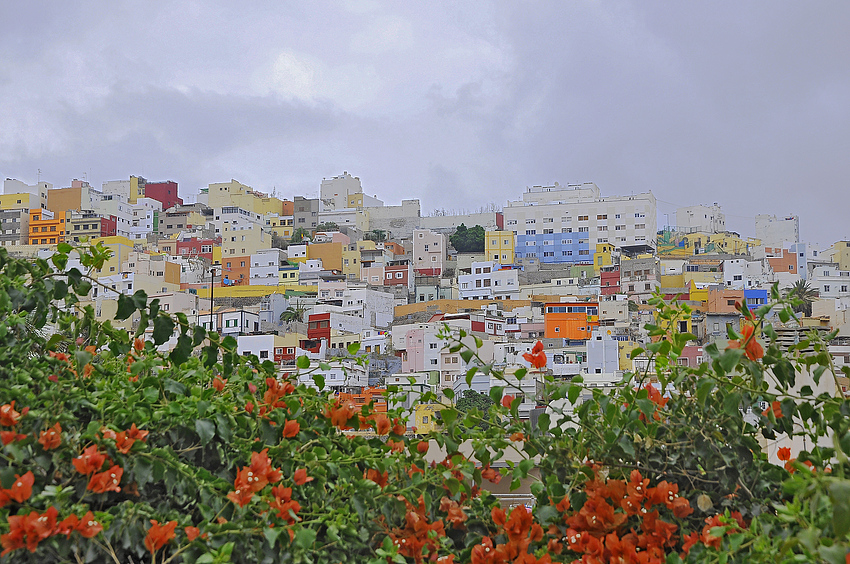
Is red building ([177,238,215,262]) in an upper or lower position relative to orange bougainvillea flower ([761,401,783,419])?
upper

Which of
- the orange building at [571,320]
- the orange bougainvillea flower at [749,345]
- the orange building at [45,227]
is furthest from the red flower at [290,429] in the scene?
the orange building at [45,227]

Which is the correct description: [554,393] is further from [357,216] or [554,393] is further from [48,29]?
[357,216]

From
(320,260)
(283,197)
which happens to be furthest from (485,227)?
(283,197)

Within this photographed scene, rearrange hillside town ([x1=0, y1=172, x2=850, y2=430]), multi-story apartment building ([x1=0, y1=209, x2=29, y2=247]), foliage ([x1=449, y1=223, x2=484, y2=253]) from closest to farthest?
1. hillside town ([x1=0, y1=172, x2=850, y2=430])
2. multi-story apartment building ([x1=0, y1=209, x2=29, y2=247])
3. foliage ([x1=449, y1=223, x2=484, y2=253])

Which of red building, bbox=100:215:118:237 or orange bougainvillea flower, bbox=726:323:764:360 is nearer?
orange bougainvillea flower, bbox=726:323:764:360

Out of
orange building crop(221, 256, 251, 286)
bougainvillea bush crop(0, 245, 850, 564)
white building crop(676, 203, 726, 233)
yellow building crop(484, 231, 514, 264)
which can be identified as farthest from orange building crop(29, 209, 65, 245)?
bougainvillea bush crop(0, 245, 850, 564)

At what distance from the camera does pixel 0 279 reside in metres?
0.96

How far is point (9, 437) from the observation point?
Result: 2.57 ft

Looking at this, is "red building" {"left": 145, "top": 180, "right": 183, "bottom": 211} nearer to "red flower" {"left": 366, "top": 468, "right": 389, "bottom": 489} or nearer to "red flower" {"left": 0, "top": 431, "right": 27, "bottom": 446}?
"red flower" {"left": 366, "top": 468, "right": 389, "bottom": 489}

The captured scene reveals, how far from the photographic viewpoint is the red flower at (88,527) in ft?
2.49

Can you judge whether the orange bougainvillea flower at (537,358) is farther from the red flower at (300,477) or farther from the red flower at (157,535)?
the red flower at (157,535)

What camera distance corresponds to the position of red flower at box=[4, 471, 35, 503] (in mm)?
765

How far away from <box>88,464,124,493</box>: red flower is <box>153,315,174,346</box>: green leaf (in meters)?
0.21

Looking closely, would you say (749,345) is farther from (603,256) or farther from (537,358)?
(603,256)
